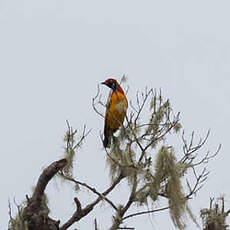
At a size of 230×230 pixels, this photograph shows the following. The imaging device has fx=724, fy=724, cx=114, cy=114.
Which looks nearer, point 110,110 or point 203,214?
point 203,214

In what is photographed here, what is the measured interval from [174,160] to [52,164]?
0.95 meters

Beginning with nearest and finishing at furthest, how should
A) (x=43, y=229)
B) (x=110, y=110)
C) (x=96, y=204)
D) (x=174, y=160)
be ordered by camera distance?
(x=43, y=229) → (x=174, y=160) → (x=96, y=204) → (x=110, y=110)

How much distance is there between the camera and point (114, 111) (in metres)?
6.97

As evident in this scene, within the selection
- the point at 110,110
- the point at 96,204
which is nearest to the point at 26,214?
the point at 96,204

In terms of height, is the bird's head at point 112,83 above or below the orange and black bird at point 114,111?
above

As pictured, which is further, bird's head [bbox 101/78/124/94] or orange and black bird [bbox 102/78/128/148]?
bird's head [bbox 101/78/124/94]

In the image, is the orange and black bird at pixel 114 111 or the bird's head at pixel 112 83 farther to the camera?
the bird's head at pixel 112 83

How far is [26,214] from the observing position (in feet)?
17.1

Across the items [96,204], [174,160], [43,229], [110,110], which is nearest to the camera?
[43,229]

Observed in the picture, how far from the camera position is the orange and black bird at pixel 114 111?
22.3 feet

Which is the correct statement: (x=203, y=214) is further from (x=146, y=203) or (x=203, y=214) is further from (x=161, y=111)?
(x=161, y=111)

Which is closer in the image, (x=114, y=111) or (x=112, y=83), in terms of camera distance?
(x=114, y=111)

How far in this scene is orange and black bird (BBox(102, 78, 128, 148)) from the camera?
6.79 metres

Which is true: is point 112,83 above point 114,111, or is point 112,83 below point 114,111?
above
